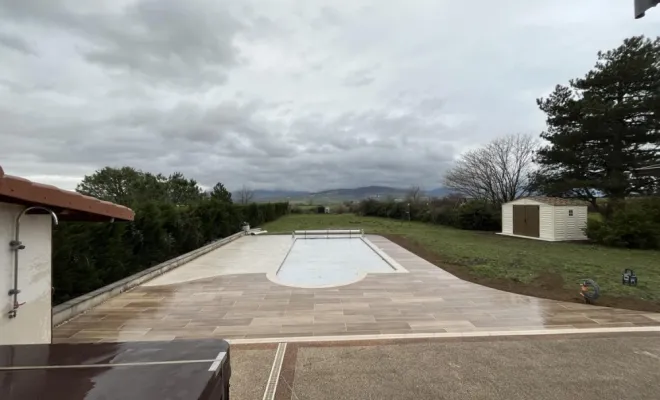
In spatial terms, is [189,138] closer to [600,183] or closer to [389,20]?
[389,20]

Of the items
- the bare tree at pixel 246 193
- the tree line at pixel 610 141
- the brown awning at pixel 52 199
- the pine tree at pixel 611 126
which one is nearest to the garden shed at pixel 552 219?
the tree line at pixel 610 141

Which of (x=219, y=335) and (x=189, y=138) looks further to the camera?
(x=189, y=138)

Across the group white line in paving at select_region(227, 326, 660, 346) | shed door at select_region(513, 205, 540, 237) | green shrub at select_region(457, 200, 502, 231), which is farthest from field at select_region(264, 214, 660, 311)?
green shrub at select_region(457, 200, 502, 231)

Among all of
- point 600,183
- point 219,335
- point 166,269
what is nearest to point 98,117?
point 166,269

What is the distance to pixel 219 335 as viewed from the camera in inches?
179

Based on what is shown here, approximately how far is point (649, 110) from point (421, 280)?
62.6ft

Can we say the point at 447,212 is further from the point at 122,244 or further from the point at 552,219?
the point at 122,244

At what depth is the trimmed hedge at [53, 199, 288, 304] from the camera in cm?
598

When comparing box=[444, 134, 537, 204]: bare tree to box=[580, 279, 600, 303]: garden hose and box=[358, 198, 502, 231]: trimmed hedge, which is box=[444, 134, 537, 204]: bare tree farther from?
box=[580, 279, 600, 303]: garden hose

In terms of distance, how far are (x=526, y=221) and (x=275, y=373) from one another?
20.4 metres

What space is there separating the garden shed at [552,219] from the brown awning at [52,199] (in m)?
19.8

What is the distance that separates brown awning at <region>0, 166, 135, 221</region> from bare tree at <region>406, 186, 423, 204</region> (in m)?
32.3

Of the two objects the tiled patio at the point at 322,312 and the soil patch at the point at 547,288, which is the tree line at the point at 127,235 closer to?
the tiled patio at the point at 322,312

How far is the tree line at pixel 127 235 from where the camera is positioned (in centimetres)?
607
